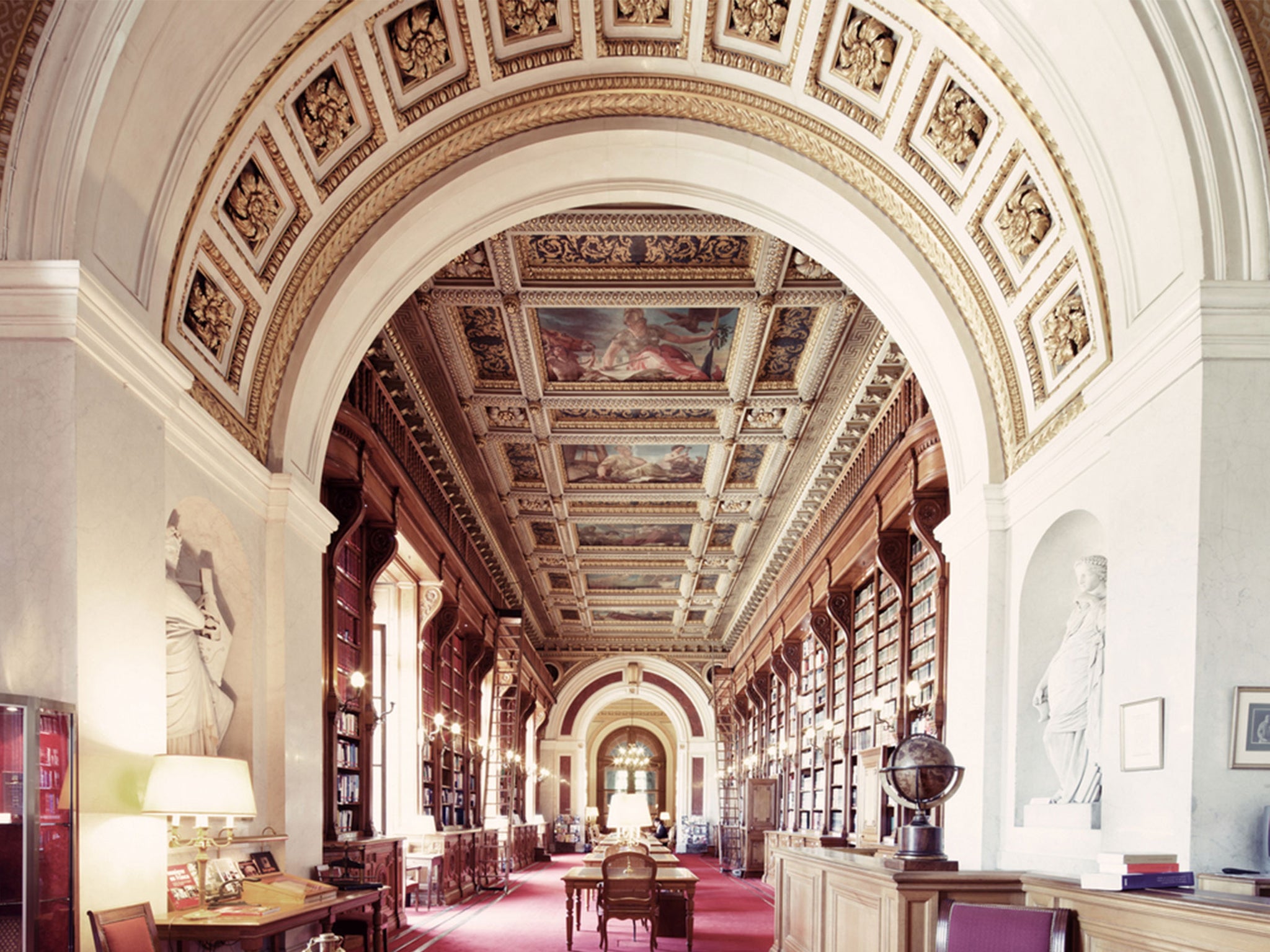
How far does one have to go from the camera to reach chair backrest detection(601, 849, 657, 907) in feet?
31.7

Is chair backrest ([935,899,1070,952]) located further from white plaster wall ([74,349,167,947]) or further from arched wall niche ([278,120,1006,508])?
white plaster wall ([74,349,167,947])

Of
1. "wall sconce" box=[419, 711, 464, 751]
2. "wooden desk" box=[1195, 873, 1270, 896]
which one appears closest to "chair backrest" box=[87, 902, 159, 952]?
"wooden desk" box=[1195, 873, 1270, 896]

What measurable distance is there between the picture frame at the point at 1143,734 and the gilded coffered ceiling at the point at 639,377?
209 inches

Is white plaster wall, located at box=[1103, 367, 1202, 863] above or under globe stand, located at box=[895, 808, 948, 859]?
above

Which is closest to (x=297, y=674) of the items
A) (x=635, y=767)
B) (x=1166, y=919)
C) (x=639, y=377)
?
(x=1166, y=919)

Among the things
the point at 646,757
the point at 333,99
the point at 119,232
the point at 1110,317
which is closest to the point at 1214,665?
the point at 1110,317

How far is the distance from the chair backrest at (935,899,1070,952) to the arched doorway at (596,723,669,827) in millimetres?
37093

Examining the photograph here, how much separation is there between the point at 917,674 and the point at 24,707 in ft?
27.6

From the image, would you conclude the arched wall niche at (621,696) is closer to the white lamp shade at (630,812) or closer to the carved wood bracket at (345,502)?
the white lamp shade at (630,812)

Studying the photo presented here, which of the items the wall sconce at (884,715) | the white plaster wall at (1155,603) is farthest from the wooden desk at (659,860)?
the white plaster wall at (1155,603)

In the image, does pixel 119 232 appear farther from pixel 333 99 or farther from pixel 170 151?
pixel 333 99

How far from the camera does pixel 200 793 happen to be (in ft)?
16.7

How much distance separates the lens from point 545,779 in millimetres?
31953

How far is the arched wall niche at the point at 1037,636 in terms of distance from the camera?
22.8ft
